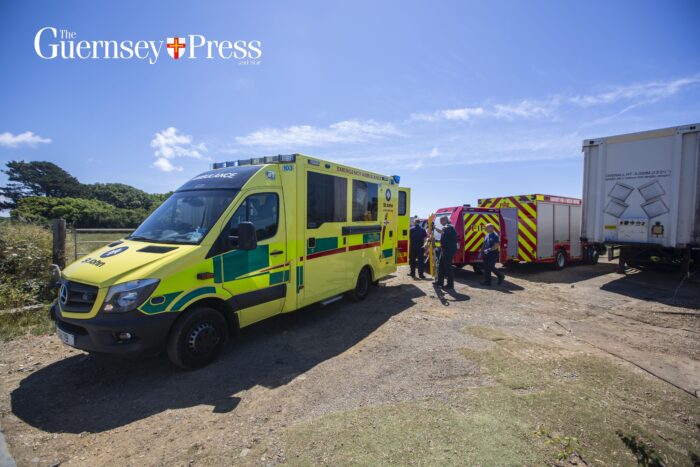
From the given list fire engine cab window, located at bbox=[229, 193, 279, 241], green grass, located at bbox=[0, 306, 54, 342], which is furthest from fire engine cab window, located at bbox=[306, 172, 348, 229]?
green grass, located at bbox=[0, 306, 54, 342]

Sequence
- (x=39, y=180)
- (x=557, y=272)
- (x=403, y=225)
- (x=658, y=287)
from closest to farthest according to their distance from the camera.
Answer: (x=658, y=287)
(x=403, y=225)
(x=557, y=272)
(x=39, y=180)

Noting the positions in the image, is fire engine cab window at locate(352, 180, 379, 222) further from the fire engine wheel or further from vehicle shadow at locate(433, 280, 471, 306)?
the fire engine wheel

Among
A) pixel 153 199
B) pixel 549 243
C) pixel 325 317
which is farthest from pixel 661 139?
pixel 153 199

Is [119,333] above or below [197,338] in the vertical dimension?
above

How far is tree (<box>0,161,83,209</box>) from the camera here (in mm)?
57156

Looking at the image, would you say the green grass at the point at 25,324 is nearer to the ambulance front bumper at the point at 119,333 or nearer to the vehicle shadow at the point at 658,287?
Result: the ambulance front bumper at the point at 119,333

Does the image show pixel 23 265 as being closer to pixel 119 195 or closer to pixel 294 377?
pixel 294 377

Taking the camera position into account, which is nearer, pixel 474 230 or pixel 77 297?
pixel 77 297

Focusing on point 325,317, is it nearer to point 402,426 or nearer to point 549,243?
point 402,426

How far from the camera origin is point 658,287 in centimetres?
865

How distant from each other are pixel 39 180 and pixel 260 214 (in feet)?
250

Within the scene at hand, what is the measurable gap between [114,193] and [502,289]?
69.8 meters

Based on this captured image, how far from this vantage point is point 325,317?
638 centimetres

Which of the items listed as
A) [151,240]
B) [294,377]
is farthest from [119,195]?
[294,377]
